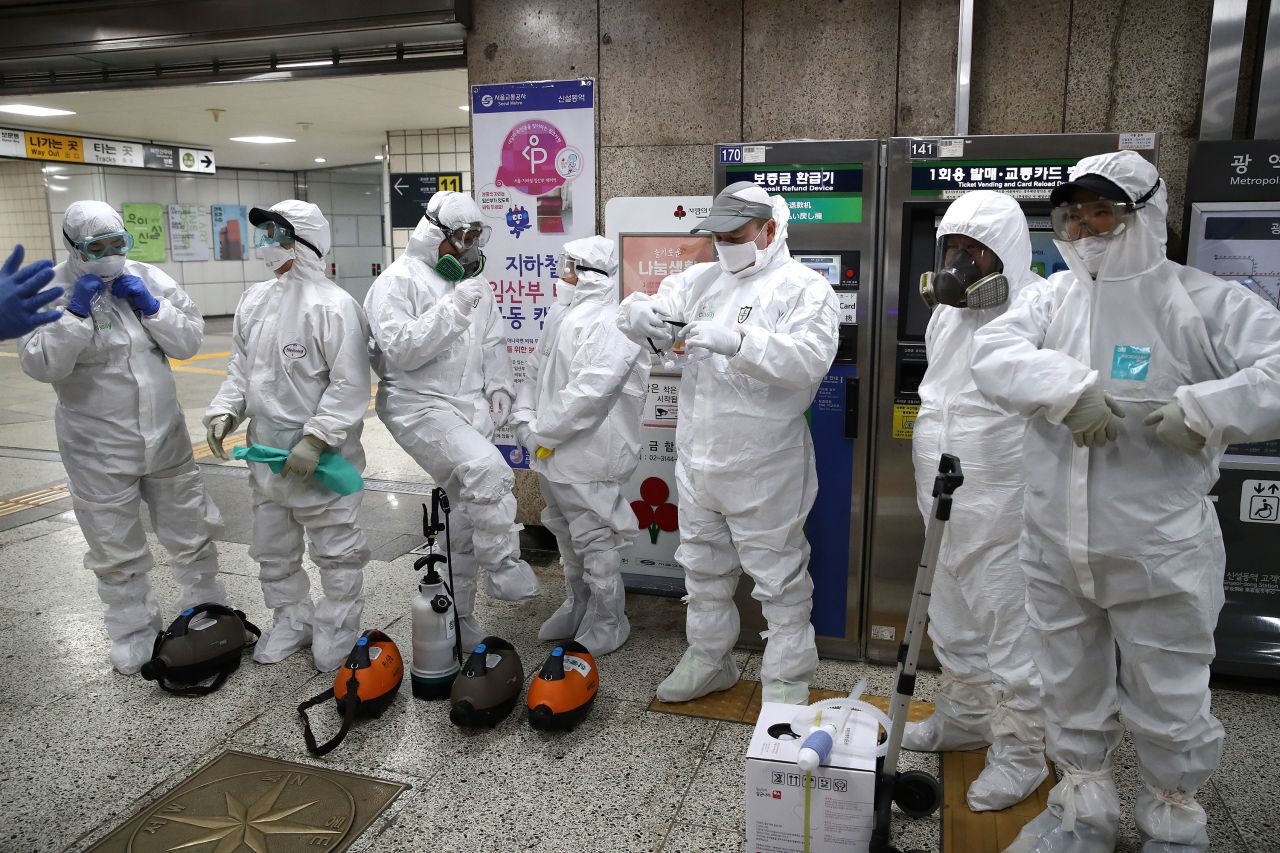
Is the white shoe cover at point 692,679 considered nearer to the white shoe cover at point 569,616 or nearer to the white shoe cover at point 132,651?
the white shoe cover at point 569,616

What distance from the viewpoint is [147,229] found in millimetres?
15055

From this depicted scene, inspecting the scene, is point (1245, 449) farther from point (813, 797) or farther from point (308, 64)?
point (308, 64)

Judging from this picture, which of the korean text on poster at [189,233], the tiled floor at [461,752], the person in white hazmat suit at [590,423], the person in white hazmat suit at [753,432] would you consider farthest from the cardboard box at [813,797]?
the korean text on poster at [189,233]

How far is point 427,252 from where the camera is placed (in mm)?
3723

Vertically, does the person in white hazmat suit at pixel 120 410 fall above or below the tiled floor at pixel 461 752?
above

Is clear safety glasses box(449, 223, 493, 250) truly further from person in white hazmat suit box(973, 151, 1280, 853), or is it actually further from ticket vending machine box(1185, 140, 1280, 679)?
ticket vending machine box(1185, 140, 1280, 679)

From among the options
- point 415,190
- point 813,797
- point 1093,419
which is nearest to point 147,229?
point 415,190

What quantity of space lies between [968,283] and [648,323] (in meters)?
1.03

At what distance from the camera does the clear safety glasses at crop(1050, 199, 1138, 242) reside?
2.18 meters

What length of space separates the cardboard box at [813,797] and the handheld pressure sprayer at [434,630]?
143 cm

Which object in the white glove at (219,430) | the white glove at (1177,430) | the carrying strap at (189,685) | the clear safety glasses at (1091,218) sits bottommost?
the carrying strap at (189,685)

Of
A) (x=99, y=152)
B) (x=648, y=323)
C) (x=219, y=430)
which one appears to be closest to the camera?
(x=648, y=323)

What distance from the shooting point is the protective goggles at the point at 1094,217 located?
7.11 feet

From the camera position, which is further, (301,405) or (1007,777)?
(301,405)
